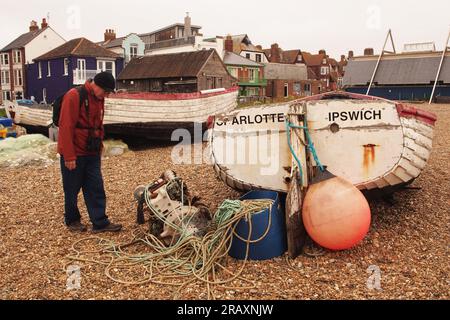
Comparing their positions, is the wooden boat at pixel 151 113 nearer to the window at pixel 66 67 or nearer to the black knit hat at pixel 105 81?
the black knit hat at pixel 105 81

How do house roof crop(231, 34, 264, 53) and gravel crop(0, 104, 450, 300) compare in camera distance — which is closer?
gravel crop(0, 104, 450, 300)

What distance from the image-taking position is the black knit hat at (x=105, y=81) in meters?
4.80

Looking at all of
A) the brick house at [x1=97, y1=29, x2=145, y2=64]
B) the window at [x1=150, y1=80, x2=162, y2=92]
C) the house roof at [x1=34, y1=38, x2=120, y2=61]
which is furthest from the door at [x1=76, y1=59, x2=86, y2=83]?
the window at [x1=150, y1=80, x2=162, y2=92]

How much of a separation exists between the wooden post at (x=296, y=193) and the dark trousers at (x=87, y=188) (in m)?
2.21

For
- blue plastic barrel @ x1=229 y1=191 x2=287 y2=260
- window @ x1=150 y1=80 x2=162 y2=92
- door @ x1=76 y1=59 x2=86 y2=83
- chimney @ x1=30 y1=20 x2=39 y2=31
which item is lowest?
blue plastic barrel @ x1=229 y1=191 x2=287 y2=260

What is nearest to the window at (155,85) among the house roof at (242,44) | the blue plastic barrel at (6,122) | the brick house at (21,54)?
the blue plastic barrel at (6,122)

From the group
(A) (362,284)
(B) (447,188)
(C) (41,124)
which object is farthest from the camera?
(C) (41,124)

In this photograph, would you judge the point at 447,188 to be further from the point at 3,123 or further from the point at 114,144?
the point at 3,123

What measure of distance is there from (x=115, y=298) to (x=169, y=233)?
1.17m

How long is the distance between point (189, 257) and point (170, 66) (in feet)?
87.7

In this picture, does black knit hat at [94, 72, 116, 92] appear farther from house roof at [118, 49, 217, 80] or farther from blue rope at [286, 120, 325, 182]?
house roof at [118, 49, 217, 80]

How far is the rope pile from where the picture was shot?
3971mm

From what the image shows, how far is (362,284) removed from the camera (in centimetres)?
381
